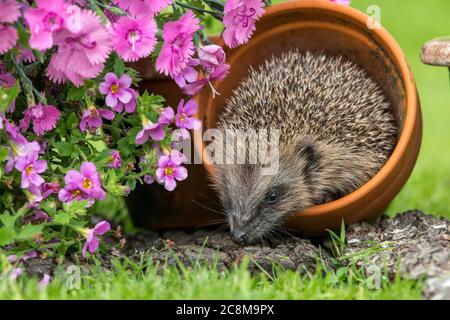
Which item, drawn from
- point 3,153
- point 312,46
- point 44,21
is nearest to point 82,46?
point 44,21

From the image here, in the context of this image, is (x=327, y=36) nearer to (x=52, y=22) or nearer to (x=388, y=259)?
(x=388, y=259)

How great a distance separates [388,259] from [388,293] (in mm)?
388

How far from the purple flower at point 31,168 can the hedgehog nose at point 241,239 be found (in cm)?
96

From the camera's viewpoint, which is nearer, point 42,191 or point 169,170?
point 42,191

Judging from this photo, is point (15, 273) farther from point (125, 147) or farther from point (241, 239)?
point (241, 239)

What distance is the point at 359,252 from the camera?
332 cm

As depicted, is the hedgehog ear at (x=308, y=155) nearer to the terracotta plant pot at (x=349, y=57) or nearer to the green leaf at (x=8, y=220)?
the terracotta plant pot at (x=349, y=57)

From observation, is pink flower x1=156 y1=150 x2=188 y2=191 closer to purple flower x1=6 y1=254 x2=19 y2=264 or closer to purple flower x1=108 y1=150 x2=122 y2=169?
purple flower x1=108 y1=150 x2=122 y2=169

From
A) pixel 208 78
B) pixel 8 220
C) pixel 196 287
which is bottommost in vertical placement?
pixel 196 287

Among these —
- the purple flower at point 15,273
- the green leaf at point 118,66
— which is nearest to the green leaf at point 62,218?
the purple flower at point 15,273

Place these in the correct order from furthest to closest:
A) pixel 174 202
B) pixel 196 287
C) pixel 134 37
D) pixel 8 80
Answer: pixel 174 202
pixel 8 80
pixel 134 37
pixel 196 287

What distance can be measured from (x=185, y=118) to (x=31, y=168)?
2.35ft

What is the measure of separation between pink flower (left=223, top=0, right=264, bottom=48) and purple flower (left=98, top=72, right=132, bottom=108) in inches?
20.7

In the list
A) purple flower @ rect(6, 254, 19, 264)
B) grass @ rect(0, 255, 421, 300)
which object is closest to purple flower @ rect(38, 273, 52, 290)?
grass @ rect(0, 255, 421, 300)
